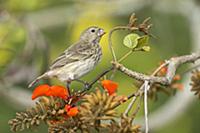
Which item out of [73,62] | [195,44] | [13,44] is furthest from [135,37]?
[195,44]

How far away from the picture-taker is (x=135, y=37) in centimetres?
317

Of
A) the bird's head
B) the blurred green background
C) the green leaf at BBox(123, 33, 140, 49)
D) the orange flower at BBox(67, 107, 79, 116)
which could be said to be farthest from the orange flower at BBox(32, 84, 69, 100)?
the blurred green background

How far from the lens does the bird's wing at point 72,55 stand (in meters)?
5.04

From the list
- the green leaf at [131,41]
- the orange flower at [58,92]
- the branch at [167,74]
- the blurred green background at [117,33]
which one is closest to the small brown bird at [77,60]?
the branch at [167,74]

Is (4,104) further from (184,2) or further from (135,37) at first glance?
(135,37)

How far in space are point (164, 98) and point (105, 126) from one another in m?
6.82

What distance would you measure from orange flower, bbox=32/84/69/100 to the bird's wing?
2.01 metres

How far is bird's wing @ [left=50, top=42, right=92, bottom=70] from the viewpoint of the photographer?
16.5ft

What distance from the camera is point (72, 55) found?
203 inches

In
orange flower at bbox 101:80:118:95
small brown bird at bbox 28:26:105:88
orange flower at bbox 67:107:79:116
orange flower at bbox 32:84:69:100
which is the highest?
small brown bird at bbox 28:26:105:88

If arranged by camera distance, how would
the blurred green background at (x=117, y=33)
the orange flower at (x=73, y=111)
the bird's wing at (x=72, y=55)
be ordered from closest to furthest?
the orange flower at (x=73, y=111) < the bird's wing at (x=72, y=55) < the blurred green background at (x=117, y=33)

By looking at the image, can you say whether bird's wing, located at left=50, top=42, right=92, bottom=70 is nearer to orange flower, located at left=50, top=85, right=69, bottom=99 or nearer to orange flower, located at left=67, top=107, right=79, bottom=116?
orange flower, located at left=50, top=85, right=69, bottom=99

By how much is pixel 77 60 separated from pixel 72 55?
0.06 metres

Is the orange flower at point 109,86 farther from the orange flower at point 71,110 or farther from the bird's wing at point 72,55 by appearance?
the bird's wing at point 72,55
